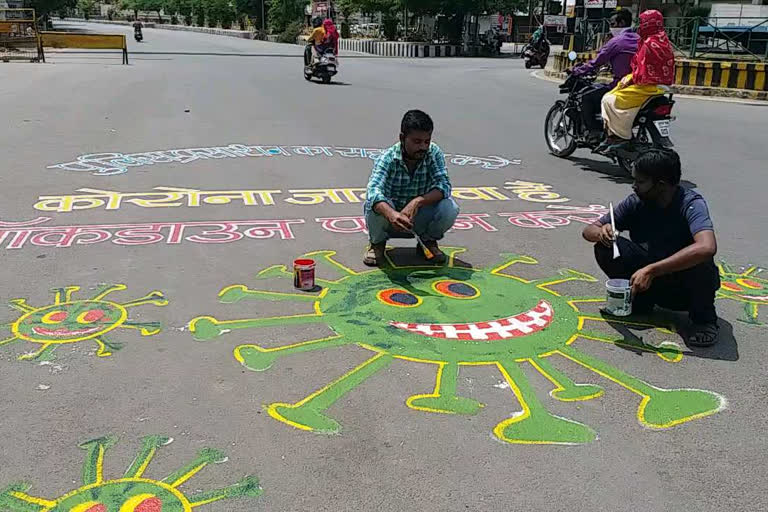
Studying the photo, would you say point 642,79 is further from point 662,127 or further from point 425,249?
point 425,249

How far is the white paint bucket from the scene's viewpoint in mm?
3998

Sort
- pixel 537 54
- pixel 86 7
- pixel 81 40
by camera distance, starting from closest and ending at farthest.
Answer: pixel 81 40
pixel 537 54
pixel 86 7

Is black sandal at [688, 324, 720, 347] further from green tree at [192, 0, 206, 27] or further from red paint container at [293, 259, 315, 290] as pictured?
green tree at [192, 0, 206, 27]

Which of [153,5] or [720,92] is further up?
[153,5]

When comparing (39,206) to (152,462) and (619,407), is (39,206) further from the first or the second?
(619,407)

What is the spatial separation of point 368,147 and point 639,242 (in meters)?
6.11

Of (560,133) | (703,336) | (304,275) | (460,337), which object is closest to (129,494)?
(460,337)

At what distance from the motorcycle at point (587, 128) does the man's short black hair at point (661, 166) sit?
3.91 meters

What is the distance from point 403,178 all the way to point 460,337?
1.61 metres

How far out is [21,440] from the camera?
2895mm

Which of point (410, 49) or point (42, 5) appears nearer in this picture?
point (410, 49)

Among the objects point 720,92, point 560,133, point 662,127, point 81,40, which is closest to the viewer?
point 662,127

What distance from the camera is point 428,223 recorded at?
519 centimetres

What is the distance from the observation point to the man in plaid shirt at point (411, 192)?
4938 millimetres
